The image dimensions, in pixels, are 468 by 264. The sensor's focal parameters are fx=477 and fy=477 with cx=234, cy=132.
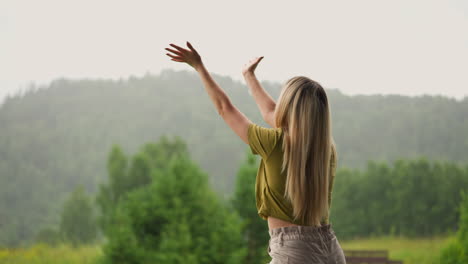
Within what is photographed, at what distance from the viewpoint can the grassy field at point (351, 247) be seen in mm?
8578

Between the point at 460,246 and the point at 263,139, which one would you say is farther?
the point at 460,246

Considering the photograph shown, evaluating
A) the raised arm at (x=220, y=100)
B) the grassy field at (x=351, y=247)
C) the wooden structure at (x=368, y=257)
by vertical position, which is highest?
the raised arm at (x=220, y=100)

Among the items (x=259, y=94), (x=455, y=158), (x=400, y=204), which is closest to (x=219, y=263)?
(x=400, y=204)

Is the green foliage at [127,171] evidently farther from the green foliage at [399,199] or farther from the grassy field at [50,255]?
the green foliage at [399,199]

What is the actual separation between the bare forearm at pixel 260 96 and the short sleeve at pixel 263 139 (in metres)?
0.33

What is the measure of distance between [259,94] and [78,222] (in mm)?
12172

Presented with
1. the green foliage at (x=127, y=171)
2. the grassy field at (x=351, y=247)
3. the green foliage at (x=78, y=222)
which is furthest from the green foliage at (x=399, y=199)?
the green foliage at (x=78, y=222)

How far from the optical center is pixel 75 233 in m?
12.5

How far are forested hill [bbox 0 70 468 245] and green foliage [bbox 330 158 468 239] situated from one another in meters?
0.32

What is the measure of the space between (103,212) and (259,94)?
13.2 meters

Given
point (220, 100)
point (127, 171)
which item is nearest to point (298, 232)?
point (220, 100)

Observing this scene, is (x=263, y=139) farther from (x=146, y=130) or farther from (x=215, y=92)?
(x=146, y=130)

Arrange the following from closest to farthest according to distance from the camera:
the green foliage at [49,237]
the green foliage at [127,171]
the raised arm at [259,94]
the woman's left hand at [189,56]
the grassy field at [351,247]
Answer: the woman's left hand at [189,56] < the raised arm at [259,94] < the grassy field at [351,247] < the green foliage at [49,237] < the green foliage at [127,171]

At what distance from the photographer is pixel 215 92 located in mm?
1524
